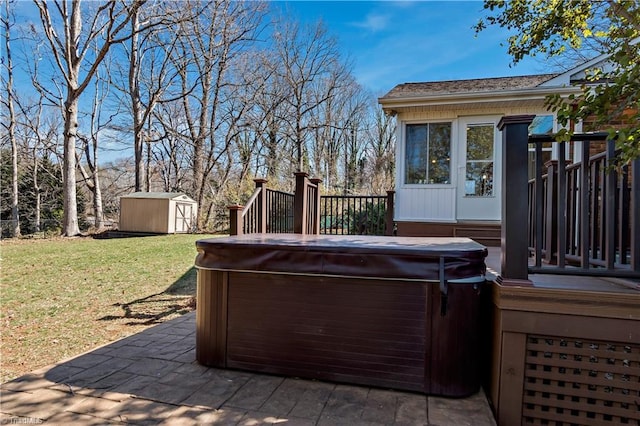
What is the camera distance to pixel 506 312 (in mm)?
1962

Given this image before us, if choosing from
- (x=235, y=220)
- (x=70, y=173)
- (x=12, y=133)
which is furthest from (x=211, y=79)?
(x=235, y=220)

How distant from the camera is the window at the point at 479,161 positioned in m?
6.57

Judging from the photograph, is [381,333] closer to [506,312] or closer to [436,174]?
[506,312]

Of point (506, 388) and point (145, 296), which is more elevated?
point (506, 388)

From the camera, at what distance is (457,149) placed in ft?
21.7

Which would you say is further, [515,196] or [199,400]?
[199,400]

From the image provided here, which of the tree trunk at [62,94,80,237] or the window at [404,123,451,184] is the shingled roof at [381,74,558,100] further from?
the tree trunk at [62,94,80,237]

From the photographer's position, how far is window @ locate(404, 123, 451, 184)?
673 cm

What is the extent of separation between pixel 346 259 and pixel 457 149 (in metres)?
5.21

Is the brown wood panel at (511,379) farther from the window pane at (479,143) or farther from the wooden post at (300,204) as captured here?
the window pane at (479,143)

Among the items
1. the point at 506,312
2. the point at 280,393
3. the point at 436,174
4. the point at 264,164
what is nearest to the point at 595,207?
the point at 506,312

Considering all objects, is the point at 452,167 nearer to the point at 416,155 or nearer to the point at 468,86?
the point at 416,155

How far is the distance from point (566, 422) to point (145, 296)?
17.7ft

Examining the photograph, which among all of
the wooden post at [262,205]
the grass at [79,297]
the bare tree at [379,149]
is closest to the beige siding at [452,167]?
the wooden post at [262,205]
